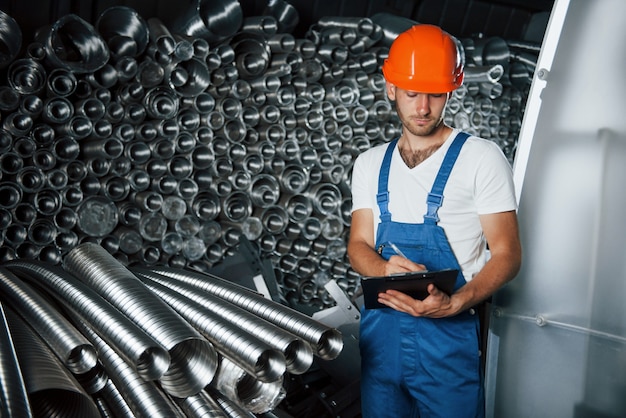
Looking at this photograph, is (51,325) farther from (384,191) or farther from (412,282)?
(384,191)

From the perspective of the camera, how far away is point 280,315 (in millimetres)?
1414

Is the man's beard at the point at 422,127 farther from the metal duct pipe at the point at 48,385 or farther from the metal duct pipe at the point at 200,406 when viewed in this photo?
the metal duct pipe at the point at 48,385

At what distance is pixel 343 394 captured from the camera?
2.41 metres

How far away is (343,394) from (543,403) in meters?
0.94

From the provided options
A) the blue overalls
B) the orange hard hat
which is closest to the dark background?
the orange hard hat

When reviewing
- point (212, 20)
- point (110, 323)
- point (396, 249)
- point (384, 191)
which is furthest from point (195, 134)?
point (110, 323)

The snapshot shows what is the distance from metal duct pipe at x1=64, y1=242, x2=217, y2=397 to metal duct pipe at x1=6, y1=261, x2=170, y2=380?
0.09ft

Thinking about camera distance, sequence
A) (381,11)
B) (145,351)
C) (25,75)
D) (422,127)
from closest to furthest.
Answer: (145,351), (422,127), (25,75), (381,11)

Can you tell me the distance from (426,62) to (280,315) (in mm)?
862

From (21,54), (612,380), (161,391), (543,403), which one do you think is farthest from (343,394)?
(21,54)

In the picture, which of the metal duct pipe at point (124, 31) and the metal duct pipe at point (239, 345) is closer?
the metal duct pipe at point (239, 345)

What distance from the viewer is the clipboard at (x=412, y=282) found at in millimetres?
1436

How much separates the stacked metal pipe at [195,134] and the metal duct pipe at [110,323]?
903 mm

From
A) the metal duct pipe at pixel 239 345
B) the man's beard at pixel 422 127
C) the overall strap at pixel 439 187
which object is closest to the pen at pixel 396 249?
the overall strap at pixel 439 187
